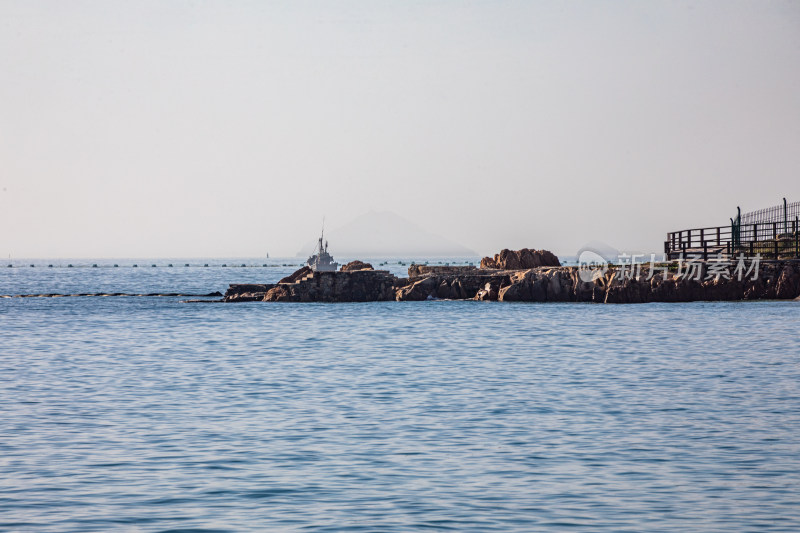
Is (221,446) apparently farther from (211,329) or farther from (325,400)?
(211,329)

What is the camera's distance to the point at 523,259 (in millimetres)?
71375

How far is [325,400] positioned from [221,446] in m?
5.44

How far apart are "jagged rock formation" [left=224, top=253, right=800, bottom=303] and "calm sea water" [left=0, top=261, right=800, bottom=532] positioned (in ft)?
76.1

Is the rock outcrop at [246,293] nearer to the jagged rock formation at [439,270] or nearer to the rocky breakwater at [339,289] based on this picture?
the rocky breakwater at [339,289]

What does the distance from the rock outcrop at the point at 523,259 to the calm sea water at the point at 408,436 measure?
120 feet

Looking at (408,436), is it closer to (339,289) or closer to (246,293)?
(339,289)

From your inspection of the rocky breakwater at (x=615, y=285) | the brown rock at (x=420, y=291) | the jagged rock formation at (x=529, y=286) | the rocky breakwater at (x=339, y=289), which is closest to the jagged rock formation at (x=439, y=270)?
the jagged rock formation at (x=529, y=286)

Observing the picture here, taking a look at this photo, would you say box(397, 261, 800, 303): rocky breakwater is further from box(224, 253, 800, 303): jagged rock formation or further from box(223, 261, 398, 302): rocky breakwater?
box(223, 261, 398, 302): rocky breakwater

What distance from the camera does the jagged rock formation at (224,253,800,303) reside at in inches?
2232

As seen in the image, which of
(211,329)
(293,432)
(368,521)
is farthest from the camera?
(211,329)

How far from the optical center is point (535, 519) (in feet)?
33.6

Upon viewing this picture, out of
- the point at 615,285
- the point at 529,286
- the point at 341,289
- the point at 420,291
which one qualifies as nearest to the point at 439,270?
the point at 420,291

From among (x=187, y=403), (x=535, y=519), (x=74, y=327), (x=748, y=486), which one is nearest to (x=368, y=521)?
(x=535, y=519)

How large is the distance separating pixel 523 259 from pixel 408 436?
187 ft
